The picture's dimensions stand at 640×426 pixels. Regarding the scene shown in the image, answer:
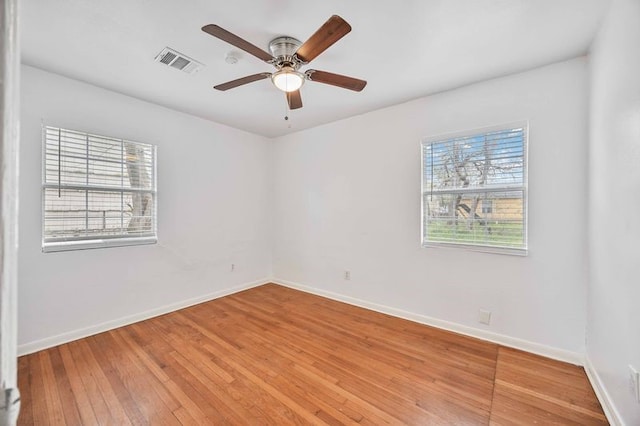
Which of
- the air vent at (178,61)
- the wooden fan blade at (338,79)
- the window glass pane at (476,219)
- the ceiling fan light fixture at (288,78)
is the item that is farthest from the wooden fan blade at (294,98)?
the window glass pane at (476,219)

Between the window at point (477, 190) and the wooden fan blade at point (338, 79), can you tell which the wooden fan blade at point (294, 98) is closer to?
the wooden fan blade at point (338, 79)

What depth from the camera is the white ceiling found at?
174 cm

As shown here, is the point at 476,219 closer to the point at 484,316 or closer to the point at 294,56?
the point at 484,316

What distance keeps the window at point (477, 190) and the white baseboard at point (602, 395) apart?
94 cm

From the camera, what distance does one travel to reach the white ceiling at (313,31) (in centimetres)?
174

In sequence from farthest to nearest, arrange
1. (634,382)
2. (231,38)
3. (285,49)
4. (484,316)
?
(484,316) < (285,49) < (231,38) < (634,382)

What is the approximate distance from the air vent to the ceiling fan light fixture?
2.52 feet

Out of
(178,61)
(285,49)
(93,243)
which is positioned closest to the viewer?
(285,49)

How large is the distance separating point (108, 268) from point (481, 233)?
382cm

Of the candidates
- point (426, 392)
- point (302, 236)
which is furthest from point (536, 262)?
point (302, 236)

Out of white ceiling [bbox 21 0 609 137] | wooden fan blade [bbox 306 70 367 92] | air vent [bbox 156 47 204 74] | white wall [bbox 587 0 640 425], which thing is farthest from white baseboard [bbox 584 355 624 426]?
air vent [bbox 156 47 204 74]

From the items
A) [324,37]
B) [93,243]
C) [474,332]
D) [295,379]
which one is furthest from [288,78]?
[474,332]

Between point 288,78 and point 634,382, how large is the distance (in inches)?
109

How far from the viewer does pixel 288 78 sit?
210 centimetres
